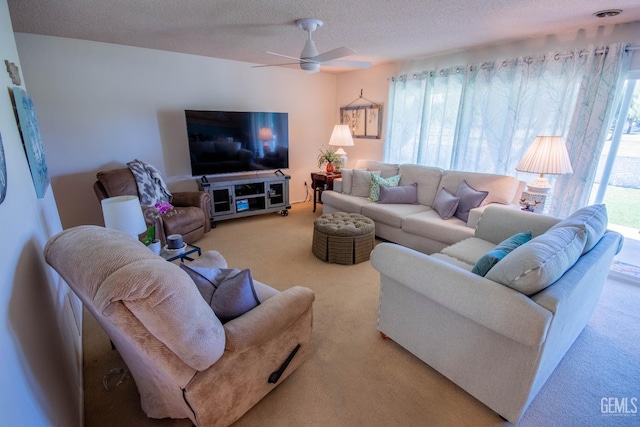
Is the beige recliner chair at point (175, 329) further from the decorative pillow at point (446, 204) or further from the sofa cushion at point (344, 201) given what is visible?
the sofa cushion at point (344, 201)

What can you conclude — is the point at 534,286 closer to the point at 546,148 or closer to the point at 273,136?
the point at 546,148

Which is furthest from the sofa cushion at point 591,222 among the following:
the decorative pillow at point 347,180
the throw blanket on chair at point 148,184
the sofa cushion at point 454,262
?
the throw blanket on chair at point 148,184

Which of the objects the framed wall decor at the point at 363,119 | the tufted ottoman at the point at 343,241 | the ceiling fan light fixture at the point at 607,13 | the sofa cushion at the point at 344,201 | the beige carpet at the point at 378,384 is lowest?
Result: the beige carpet at the point at 378,384

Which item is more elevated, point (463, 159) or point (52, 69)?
point (52, 69)

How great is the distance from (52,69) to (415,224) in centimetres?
432

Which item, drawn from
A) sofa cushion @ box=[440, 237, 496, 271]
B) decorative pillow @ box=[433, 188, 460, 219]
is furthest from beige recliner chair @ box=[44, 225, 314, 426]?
decorative pillow @ box=[433, 188, 460, 219]

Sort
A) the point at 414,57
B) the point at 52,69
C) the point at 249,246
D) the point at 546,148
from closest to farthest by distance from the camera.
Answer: the point at 546,148 < the point at 52,69 < the point at 249,246 < the point at 414,57

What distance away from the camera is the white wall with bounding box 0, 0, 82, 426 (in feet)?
2.77

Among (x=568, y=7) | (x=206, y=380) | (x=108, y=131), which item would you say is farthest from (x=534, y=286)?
(x=108, y=131)

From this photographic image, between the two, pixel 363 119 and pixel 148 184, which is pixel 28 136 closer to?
pixel 148 184

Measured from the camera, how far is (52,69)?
3092 mm

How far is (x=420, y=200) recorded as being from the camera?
147 inches

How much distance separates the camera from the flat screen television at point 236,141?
3.87 m

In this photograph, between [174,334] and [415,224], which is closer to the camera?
[174,334]
